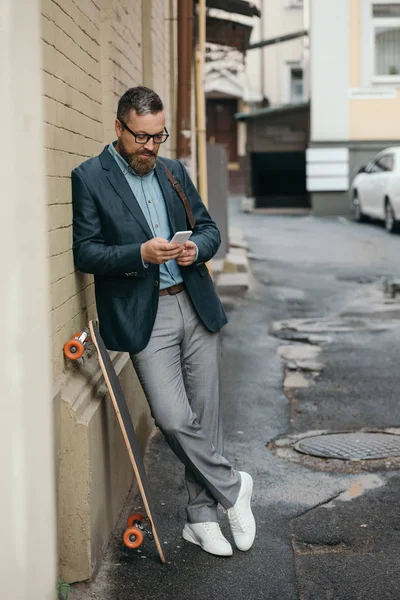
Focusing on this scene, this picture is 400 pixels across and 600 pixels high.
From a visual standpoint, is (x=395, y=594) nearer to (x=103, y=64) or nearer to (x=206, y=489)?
(x=206, y=489)

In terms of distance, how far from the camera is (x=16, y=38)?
2703 mm

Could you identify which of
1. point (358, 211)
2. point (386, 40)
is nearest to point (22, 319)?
point (358, 211)

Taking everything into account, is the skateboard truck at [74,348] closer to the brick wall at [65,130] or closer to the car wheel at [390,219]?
the brick wall at [65,130]

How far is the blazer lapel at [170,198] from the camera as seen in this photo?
4.61m

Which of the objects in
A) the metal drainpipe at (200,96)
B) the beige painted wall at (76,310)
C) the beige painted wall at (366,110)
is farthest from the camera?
the beige painted wall at (366,110)

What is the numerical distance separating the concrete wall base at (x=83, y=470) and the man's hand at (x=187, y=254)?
2.19 ft

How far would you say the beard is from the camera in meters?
4.45

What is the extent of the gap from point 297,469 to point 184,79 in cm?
488

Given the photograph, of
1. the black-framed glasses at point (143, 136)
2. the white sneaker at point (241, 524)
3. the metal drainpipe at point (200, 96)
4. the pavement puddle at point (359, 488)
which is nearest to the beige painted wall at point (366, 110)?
the metal drainpipe at point (200, 96)

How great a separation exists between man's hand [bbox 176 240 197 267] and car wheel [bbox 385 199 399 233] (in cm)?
1573

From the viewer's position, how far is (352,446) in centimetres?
640

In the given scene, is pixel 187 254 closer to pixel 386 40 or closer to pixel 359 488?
pixel 359 488

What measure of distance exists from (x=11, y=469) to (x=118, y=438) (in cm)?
241

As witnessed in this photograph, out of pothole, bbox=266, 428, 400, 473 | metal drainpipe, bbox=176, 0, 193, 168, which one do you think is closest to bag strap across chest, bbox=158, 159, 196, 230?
pothole, bbox=266, 428, 400, 473
